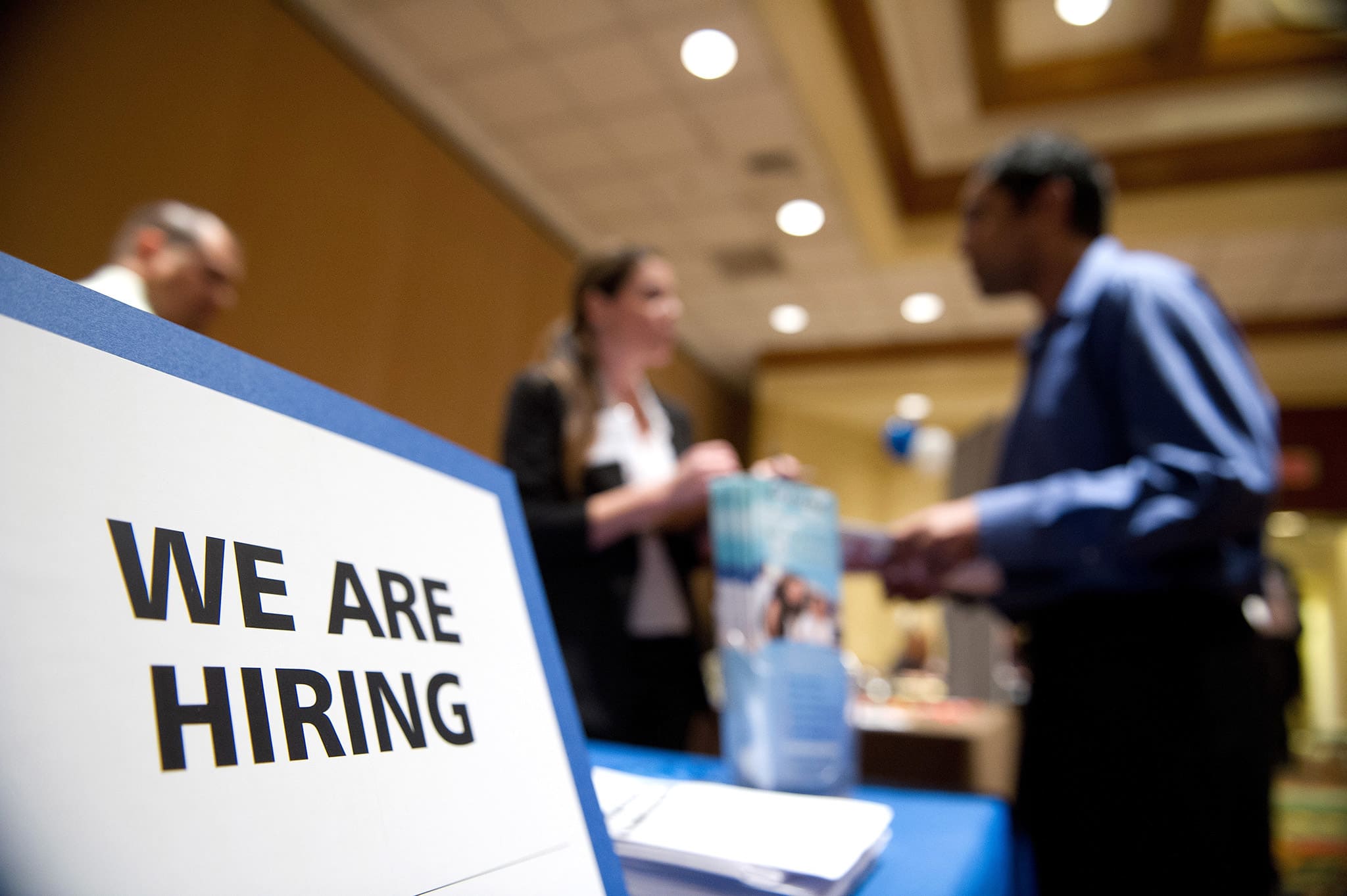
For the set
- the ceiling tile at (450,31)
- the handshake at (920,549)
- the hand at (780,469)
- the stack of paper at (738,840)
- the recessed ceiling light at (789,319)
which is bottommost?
the stack of paper at (738,840)

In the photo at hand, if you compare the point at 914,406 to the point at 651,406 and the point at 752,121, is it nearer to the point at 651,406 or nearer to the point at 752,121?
the point at 752,121

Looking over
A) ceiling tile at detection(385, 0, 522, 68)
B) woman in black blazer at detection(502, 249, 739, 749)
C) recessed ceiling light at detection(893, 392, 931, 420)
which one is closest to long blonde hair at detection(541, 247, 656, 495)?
woman in black blazer at detection(502, 249, 739, 749)

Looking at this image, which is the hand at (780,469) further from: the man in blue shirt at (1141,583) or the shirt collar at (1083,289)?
the shirt collar at (1083,289)

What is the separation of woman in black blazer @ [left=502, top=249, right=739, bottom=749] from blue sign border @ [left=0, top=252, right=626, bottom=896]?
448 millimetres

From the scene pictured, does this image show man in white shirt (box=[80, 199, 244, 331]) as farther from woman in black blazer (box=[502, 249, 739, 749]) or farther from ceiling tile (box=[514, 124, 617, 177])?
ceiling tile (box=[514, 124, 617, 177])

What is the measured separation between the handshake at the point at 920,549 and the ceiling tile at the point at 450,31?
283cm

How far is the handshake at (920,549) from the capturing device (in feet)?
2.67

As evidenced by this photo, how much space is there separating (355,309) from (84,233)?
99cm

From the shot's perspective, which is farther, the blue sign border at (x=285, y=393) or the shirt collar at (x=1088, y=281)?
the shirt collar at (x=1088, y=281)

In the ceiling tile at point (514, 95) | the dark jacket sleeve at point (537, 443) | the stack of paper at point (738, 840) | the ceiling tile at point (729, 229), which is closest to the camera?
the stack of paper at point (738, 840)

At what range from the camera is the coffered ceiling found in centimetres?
304

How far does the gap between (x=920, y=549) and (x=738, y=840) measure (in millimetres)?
530

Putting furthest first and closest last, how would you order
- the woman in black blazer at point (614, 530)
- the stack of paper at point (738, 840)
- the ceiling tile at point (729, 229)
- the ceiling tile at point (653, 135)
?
the ceiling tile at point (729, 229) < the ceiling tile at point (653, 135) < the woman in black blazer at point (614, 530) < the stack of paper at point (738, 840)

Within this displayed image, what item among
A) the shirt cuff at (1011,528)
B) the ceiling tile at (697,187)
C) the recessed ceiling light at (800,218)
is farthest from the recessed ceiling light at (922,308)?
the shirt cuff at (1011,528)
